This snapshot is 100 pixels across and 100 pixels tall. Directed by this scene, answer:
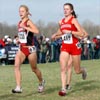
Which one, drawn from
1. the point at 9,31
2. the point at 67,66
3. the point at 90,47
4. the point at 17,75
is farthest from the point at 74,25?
the point at 9,31

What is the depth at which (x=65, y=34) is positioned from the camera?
998 centimetres

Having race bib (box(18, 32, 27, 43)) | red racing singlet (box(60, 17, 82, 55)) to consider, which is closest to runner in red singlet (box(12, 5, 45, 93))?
race bib (box(18, 32, 27, 43))

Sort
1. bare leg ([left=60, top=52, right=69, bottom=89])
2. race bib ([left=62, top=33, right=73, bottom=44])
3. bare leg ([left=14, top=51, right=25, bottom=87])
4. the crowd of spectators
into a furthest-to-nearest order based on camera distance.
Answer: the crowd of spectators → bare leg ([left=14, top=51, right=25, bottom=87]) → race bib ([left=62, top=33, right=73, bottom=44]) → bare leg ([left=60, top=52, right=69, bottom=89])

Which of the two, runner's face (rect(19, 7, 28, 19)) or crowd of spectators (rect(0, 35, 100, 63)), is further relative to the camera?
crowd of spectators (rect(0, 35, 100, 63))

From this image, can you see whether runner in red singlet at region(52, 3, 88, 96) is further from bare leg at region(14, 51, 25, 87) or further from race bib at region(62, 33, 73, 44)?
bare leg at region(14, 51, 25, 87)

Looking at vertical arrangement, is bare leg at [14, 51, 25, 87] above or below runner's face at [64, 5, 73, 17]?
below

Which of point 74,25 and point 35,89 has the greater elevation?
point 74,25

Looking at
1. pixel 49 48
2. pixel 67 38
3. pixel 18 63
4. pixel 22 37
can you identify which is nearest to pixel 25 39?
pixel 22 37

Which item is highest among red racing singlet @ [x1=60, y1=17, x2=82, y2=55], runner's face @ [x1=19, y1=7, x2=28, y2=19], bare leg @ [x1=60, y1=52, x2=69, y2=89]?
runner's face @ [x1=19, y1=7, x2=28, y2=19]

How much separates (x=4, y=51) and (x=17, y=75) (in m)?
17.6

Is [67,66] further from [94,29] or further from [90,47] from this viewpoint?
[94,29]

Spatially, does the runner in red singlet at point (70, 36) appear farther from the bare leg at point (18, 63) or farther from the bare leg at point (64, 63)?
the bare leg at point (18, 63)

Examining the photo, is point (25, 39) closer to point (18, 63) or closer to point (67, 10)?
point (18, 63)

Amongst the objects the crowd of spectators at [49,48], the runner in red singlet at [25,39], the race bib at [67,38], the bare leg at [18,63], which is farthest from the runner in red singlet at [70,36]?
the crowd of spectators at [49,48]
